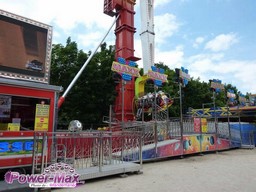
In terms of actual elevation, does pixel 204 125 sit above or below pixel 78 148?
above

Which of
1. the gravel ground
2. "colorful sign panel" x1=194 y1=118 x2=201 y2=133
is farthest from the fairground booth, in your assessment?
"colorful sign panel" x1=194 y1=118 x2=201 y2=133

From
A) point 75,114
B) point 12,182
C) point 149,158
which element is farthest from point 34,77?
point 75,114

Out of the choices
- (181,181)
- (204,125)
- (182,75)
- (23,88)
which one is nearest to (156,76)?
(182,75)

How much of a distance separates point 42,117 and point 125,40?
1307cm

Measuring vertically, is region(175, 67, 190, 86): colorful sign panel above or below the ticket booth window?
above

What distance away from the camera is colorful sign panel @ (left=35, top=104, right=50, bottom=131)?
7176 mm

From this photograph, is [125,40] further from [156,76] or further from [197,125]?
[197,125]

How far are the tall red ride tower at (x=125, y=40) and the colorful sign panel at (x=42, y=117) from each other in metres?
11.0

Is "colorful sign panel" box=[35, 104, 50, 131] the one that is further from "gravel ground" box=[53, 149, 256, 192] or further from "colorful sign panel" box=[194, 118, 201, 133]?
"colorful sign panel" box=[194, 118, 201, 133]

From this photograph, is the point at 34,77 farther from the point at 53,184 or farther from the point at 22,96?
the point at 53,184

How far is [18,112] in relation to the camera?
6.98 m

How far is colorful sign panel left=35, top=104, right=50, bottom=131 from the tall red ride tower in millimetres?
10962

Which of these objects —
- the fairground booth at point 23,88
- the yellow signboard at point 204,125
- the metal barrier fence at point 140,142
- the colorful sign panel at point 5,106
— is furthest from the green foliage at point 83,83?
the colorful sign panel at point 5,106

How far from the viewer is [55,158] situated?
711 centimetres
